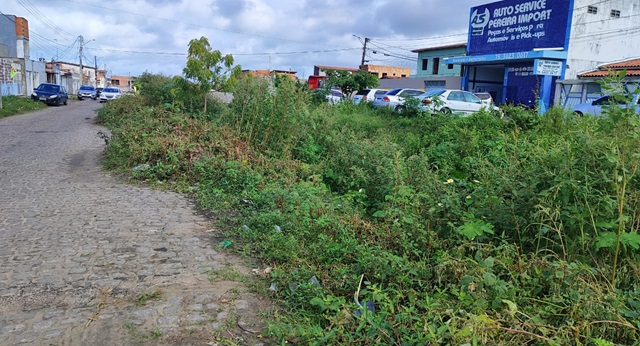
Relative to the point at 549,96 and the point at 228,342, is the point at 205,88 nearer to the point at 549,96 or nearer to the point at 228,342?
the point at 228,342

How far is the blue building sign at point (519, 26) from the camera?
80.1 feet

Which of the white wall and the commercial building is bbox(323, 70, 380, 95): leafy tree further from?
the white wall

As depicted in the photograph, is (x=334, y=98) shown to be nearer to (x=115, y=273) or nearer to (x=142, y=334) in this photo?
(x=115, y=273)

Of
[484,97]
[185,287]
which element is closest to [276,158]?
[185,287]

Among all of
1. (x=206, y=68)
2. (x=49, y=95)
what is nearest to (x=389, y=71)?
(x=49, y=95)

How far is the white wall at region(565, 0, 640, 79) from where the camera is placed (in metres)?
25.3

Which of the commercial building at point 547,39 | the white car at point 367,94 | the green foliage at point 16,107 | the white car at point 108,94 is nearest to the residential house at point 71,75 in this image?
the white car at point 108,94

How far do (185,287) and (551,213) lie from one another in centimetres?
301

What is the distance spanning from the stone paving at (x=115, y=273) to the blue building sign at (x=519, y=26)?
2444 centimetres

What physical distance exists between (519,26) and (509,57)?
2.38m

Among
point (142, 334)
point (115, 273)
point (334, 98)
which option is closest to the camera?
point (142, 334)

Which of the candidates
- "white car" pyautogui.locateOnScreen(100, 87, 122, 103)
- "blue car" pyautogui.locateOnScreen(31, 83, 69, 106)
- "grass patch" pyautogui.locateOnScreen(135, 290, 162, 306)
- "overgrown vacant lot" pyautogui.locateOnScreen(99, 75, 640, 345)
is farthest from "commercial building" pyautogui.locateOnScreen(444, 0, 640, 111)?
"white car" pyautogui.locateOnScreen(100, 87, 122, 103)

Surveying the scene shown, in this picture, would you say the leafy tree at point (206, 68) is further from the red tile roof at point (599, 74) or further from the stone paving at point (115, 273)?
the red tile roof at point (599, 74)

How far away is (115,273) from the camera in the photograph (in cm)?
406
